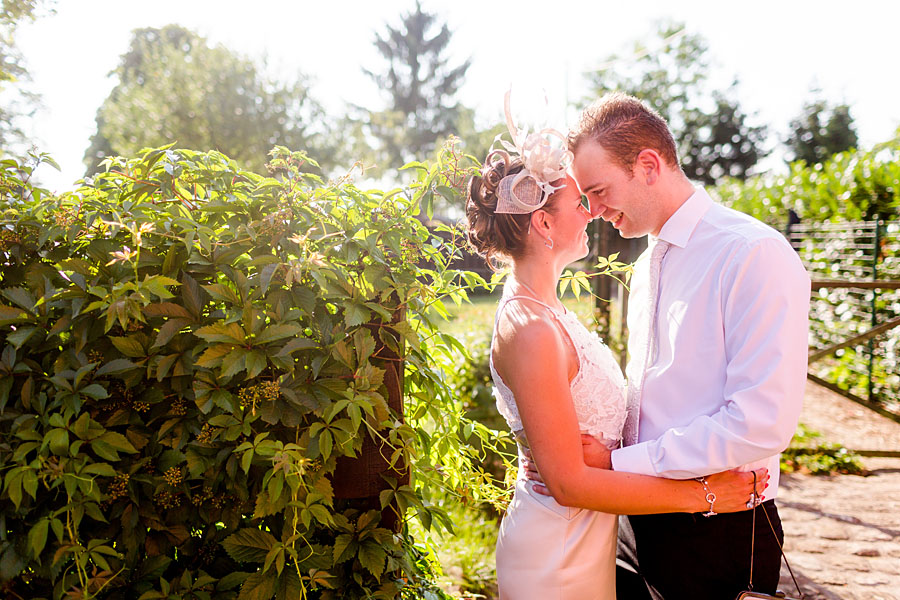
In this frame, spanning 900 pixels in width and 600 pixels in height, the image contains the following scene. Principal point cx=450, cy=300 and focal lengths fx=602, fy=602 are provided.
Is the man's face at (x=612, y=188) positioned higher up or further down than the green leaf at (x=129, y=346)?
higher up

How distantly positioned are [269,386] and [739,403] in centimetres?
108

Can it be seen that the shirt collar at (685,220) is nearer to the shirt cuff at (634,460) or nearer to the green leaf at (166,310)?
the shirt cuff at (634,460)

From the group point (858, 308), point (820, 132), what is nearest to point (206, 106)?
point (858, 308)

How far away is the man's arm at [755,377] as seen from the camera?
55.9 inches

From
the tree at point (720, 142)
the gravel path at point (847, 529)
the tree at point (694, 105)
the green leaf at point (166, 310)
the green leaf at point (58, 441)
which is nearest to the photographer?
the green leaf at point (58, 441)

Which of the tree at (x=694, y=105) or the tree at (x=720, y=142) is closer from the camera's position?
the tree at (x=694, y=105)

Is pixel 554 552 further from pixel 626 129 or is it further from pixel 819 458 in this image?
pixel 819 458

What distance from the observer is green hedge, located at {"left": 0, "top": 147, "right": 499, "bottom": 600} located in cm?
118

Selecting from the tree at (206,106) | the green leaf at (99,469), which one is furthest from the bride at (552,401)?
the tree at (206,106)

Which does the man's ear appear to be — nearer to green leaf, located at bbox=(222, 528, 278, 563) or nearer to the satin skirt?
the satin skirt

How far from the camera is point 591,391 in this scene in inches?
65.7

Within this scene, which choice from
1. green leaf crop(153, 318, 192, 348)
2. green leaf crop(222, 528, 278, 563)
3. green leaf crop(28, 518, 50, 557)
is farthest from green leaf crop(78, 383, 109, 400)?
green leaf crop(222, 528, 278, 563)

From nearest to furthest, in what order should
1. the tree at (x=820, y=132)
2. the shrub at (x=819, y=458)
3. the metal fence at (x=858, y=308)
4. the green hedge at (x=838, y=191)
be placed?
the shrub at (x=819, y=458)
the metal fence at (x=858, y=308)
the green hedge at (x=838, y=191)
the tree at (x=820, y=132)

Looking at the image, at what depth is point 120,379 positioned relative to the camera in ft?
4.26
